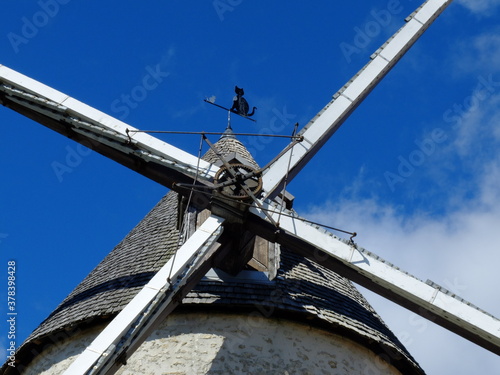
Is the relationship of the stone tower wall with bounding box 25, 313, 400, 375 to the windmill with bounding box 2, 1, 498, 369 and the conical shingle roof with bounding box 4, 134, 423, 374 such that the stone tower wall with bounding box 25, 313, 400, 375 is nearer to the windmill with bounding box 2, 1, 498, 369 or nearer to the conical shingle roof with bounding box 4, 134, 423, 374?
the conical shingle roof with bounding box 4, 134, 423, 374

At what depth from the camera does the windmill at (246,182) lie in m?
6.57

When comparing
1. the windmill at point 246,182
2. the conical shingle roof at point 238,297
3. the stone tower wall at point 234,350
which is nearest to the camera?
the windmill at point 246,182

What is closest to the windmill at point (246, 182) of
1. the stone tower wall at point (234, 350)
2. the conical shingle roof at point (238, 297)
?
the conical shingle roof at point (238, 297)

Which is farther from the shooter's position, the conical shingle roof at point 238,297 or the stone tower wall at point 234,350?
the conical shingle roof at point 238,297

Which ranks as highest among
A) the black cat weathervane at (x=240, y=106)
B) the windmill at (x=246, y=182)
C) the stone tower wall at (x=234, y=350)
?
the black cat weathervane at (x=240, y=106)

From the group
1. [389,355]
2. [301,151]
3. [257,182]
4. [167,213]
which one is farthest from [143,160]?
[389,355]

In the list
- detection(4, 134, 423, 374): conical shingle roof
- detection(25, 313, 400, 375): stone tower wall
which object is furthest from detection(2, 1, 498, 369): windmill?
detection(25, 313, 400, 375): stone tower wall

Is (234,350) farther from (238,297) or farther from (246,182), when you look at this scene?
(246,182)

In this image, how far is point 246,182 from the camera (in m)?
7.02

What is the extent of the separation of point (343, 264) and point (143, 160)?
2026 mm

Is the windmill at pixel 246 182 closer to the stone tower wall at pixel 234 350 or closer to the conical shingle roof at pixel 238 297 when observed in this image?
the conical shingle roof at pixel 238 297

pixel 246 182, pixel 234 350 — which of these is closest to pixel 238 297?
pixel 234 350

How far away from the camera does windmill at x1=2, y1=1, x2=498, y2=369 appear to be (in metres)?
6.57

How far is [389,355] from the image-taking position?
7531 mm
